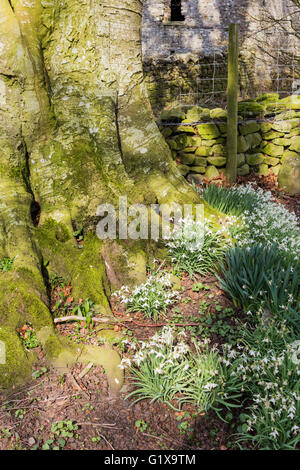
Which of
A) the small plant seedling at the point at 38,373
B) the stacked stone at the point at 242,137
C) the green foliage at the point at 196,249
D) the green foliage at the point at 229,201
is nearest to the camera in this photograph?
the small plant seedling at the point at 38,373

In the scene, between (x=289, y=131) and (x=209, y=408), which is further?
(x=289, y=131)

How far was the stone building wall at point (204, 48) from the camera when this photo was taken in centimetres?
1407

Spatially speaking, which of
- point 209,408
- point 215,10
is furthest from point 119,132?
point 215,10

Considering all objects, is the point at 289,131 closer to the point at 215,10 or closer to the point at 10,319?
the point at 10,319

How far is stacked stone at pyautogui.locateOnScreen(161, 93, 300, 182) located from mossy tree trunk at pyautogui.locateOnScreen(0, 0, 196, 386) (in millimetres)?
3578

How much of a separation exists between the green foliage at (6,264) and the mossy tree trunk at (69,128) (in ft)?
0.23

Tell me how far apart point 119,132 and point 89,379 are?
287cm

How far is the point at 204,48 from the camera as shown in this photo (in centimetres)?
1465

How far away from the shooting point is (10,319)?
3.17 metres

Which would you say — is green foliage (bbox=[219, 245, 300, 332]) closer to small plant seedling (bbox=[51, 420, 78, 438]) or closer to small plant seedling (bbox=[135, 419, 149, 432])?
small plant seedling (bbox=[135, 419, 149, 432])

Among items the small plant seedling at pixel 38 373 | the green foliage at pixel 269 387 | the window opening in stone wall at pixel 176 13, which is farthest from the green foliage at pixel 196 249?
the window opening in stone wall at pixel 176 13

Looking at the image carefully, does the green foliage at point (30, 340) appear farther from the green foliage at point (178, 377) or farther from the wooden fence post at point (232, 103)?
the wooden fence post at point (232, 103)

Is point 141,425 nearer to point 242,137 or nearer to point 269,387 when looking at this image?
point 269,387

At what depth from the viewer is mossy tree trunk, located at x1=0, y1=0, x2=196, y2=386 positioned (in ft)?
12.7
